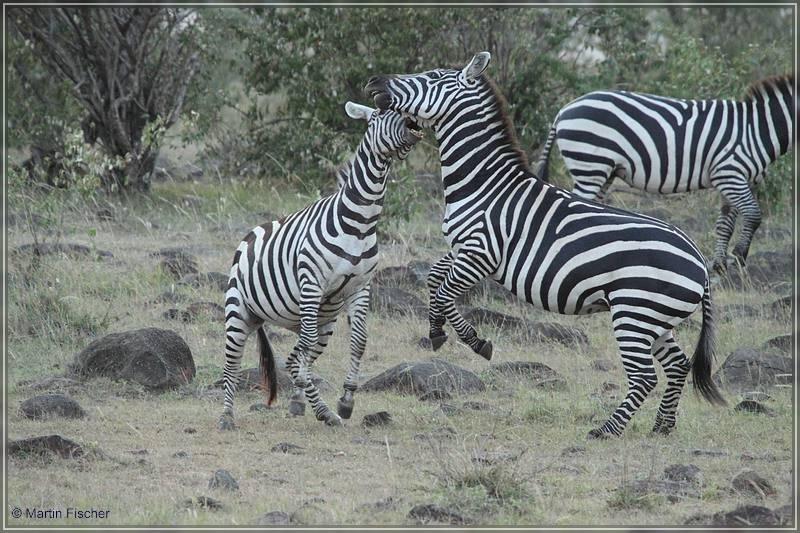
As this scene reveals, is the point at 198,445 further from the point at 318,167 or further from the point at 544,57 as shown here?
the point at 544,57

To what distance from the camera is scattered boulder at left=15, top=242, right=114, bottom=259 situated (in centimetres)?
1113

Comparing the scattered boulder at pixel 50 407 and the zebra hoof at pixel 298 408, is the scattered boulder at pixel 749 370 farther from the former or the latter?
the scattered boulder at pixel 50 407

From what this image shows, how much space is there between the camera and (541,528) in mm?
5555

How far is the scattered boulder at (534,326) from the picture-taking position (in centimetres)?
1006

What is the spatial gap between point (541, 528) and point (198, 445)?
2.59 metres

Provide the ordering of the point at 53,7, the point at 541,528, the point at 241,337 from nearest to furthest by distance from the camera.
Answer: the point at 541,528
the point at 241,337
the point at 53,7

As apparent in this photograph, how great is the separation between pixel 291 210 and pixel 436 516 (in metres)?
8.61

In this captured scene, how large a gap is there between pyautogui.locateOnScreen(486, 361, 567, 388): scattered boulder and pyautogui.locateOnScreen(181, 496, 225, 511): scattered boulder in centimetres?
369

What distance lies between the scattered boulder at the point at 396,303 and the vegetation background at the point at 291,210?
0.59 ft

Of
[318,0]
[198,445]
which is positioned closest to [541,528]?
[198,445]

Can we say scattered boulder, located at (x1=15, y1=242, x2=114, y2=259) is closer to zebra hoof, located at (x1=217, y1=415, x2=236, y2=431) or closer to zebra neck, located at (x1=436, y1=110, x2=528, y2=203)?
zebra hoof, located at (x1=217, y1=415, x2=236, y2=431)

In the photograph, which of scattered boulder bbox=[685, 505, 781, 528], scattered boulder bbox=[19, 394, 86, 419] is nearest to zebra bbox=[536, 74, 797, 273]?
scattered boulder bbox=[19, 394, 86, 419]

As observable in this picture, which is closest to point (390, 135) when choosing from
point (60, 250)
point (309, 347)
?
point (309, 347)

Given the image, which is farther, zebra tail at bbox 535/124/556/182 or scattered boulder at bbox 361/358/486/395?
zebra tail at bbox 535/124/556/182
